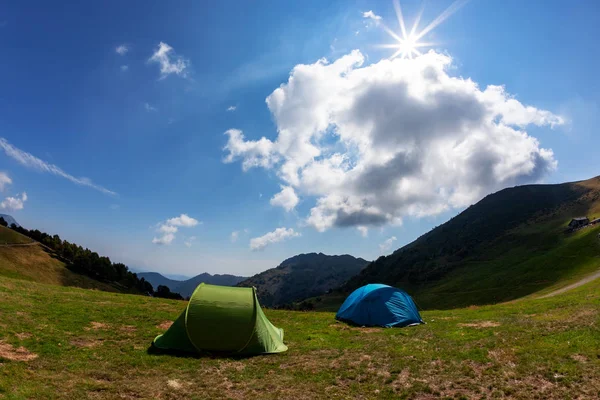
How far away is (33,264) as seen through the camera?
8144cm

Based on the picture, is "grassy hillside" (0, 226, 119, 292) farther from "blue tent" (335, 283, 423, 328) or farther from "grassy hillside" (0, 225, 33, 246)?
"blue tent" (335, 283, 423, 328)

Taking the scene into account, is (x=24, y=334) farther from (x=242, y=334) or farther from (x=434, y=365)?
(x=434, y=365)

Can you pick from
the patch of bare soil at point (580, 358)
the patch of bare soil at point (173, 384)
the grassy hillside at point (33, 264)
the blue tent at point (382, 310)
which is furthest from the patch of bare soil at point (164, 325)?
the grassy hillside at point (33, 264)

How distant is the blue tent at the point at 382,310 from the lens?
26.6 meters

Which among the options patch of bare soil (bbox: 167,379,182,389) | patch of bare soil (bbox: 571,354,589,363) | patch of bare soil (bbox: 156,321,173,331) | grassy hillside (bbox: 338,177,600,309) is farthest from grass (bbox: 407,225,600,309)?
patch of bare soil (bbox: 167,379,182,389)

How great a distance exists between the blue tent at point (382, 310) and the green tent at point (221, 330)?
407 inches

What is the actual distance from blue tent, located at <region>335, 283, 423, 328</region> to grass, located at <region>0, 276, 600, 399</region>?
2.69m

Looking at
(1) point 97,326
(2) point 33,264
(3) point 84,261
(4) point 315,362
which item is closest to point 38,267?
(2) point 33,264

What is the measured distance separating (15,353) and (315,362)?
13741 mm

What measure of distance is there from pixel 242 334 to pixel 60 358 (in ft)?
27.6

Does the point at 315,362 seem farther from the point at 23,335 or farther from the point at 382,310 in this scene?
the point at 23,335

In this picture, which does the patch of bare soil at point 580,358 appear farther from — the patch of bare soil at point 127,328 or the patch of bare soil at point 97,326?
the patch of bare soil at point 97,326

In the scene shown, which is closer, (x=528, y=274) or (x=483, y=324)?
(x=483, y=324)

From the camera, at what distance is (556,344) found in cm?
1596
